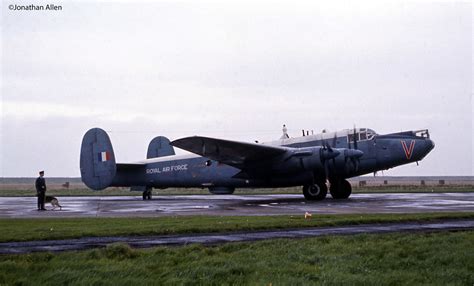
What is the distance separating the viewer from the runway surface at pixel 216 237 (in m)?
11.1

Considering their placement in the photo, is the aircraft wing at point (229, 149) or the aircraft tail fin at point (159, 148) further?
the aircraft tail fin at point (159, 148)

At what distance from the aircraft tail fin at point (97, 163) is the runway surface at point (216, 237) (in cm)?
2077


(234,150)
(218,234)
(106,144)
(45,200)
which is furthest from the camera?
(106,144)

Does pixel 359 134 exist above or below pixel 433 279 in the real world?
above

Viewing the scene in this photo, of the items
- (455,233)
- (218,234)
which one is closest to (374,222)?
(455,233)

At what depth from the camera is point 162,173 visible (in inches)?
1320

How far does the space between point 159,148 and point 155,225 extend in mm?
23478

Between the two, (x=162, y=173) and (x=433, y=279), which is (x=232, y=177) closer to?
(x=162, y=173)

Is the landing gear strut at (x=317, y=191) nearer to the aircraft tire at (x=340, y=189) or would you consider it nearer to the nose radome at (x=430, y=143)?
the aircraft tire at (x=340, y=189)

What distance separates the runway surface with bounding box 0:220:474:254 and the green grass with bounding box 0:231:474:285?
1115mm

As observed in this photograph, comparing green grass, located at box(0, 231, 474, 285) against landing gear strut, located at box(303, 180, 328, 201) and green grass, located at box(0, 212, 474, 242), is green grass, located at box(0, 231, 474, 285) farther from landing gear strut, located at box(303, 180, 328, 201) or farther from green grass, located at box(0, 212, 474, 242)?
landing gear strut, located at box(303, 180, 328, 201)

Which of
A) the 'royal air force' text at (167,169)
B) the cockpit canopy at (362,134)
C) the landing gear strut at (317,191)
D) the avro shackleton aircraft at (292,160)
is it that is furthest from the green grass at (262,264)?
the 'royal air force' text at (167,169)

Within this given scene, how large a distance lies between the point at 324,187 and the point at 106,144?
12442mm

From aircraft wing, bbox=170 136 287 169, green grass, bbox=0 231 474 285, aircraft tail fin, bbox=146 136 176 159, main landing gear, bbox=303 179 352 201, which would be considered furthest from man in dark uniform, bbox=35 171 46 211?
green grass, bbox=0 231 474 285
